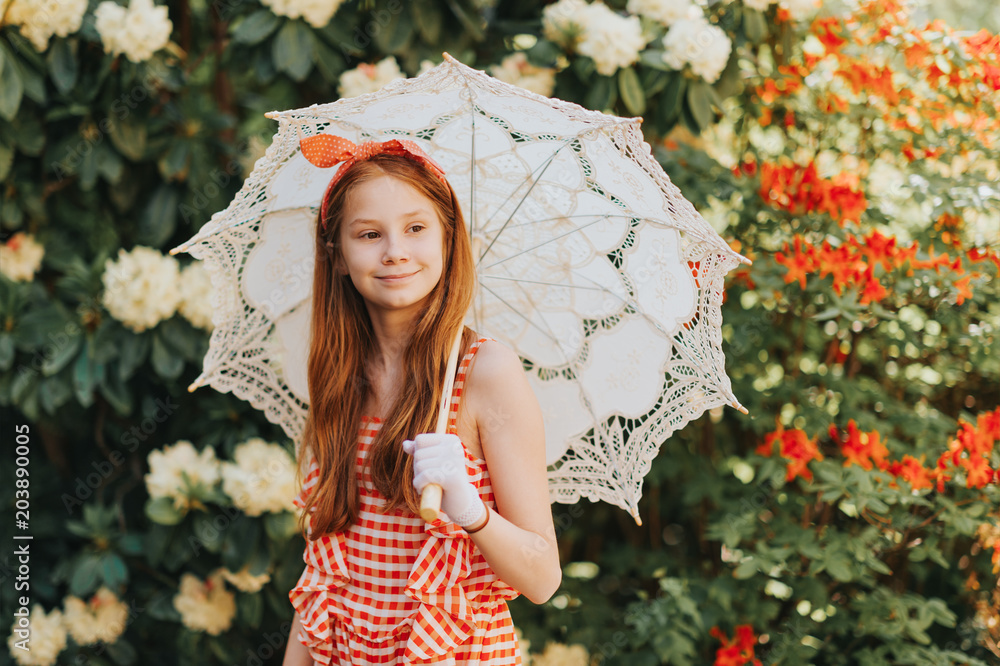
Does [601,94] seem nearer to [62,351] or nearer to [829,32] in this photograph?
[829,32]

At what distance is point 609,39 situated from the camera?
82.7 inches

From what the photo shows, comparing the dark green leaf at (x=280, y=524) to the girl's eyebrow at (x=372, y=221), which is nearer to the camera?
the girl's eyebrow at (x=372, y=221)

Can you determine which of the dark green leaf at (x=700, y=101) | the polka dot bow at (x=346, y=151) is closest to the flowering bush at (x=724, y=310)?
the dark green leaf at (x=700, y=101)

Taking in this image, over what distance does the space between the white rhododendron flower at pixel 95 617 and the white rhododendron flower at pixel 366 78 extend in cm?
163

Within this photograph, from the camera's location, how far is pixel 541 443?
1.33 meters

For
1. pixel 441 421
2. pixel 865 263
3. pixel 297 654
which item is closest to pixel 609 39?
pixel 865 263

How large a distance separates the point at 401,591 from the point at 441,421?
0.32m

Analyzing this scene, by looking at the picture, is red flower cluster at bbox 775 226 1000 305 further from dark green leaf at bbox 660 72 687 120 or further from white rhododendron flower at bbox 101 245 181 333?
white rhododendron flower at bbox 101 245 181 333

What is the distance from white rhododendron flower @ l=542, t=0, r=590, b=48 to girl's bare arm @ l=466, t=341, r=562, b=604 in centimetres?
123

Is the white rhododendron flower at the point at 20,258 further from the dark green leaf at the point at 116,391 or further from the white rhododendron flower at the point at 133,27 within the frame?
the white rhododendron flower at the point at 133,27

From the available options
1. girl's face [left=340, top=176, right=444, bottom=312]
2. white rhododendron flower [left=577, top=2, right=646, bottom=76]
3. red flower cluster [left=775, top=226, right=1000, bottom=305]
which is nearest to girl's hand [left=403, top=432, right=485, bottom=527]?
girl's face [left=340, top=176, right=444, bottom=312]

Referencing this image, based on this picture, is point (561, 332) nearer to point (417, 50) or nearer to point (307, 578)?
point (307, 578)

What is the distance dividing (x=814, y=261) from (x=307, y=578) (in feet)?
4.97

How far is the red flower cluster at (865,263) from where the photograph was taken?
6.63ft
